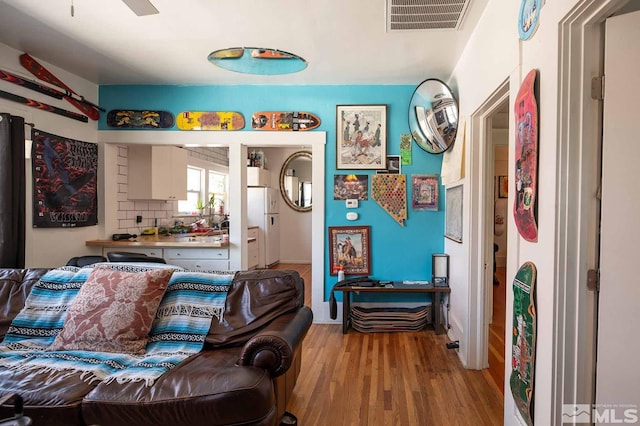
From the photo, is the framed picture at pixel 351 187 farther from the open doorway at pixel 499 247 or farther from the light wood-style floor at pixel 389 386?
the light wood-style floor at pixel 389 386

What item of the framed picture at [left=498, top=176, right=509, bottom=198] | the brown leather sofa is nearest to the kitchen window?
the brown leather sofa

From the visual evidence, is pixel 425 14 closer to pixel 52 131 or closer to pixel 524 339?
pixel 524 339

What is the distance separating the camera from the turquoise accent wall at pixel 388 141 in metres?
3.69

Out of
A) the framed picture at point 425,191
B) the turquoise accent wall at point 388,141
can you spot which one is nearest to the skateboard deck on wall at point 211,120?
the turquoise accent wall at point 388,141

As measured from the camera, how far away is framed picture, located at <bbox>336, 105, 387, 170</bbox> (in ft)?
12.1

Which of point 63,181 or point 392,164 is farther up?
point 392,164

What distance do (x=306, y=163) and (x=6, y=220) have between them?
535 cm

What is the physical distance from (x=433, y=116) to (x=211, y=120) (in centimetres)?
227

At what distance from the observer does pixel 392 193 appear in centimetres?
369

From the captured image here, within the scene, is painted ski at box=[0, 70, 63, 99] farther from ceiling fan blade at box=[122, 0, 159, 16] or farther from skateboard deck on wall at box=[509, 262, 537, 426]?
skateboard deck on wall at box=[509, 262, 537, 426]

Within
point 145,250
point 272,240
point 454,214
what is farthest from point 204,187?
point 454,214

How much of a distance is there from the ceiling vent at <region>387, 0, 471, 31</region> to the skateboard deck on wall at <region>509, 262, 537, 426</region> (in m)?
1.64

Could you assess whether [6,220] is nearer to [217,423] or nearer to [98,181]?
[98,181]

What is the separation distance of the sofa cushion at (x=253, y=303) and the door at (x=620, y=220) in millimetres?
1521
